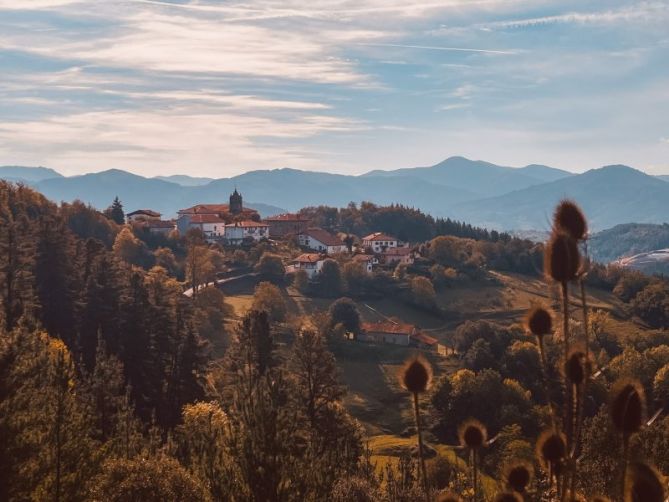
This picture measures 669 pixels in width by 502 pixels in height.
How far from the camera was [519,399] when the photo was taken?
68438 millimetres

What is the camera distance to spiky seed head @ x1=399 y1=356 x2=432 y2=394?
957cm

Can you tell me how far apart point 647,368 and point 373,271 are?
240 feet

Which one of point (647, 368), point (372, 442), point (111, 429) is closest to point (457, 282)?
point (647, 368)

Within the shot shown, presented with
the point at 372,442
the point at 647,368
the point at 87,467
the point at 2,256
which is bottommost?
the point at 372,442

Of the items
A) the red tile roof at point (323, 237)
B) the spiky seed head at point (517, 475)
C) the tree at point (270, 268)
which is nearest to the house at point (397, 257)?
the red tile roof at point (323, 237)

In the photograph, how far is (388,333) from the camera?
108 meters

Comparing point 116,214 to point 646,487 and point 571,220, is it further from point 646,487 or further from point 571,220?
point 646,487

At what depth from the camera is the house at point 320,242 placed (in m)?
168

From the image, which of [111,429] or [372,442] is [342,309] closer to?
[372,442]

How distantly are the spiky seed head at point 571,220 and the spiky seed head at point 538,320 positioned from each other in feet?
3.94

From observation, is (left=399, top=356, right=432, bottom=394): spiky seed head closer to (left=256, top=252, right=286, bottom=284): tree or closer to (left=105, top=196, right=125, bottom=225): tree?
(left=256, top=252, right=286, bottom=284): tree

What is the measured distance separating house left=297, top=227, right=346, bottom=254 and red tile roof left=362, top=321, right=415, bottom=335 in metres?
52.9

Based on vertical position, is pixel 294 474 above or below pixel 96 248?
below

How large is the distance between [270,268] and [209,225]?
1784 inches
